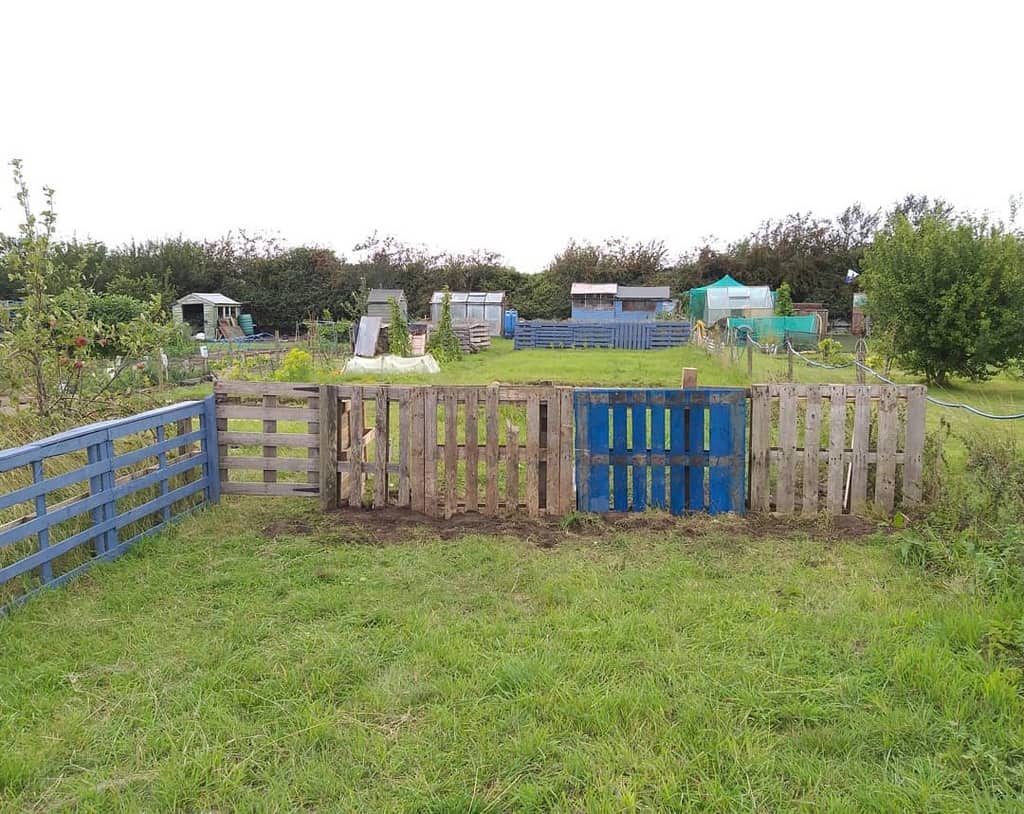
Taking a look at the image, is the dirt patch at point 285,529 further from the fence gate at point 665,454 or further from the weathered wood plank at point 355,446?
the fence gate at point 665,454

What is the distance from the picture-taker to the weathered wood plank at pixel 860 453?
5.73m

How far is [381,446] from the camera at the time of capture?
19.9 feet

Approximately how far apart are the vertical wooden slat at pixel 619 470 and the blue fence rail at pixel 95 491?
3.47 meters

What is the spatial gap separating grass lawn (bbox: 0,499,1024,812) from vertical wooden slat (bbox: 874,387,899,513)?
1054 millimetres

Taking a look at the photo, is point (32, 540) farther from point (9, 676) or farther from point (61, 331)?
point (61, 331)

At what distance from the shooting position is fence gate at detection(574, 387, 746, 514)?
19.0 ft

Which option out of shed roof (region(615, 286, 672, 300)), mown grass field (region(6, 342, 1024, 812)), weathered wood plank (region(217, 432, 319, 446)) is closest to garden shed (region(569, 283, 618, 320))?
shed roof (region(615, 286, 672, 300))

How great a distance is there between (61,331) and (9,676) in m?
4.53

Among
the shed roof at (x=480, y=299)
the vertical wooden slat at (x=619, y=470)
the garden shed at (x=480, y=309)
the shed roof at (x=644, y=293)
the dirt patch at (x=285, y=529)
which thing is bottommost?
the dirt patch at (x=285, y=529)

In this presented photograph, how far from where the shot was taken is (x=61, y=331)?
6805 millimetres

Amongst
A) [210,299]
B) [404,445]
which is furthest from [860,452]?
[210,299]

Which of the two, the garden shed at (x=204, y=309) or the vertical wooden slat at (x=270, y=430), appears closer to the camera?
the vertical wooden slat at (x=270, y=430)

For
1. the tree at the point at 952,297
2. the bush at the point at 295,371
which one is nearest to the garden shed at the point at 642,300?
the tree at the point at 952,297

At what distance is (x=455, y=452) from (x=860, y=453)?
328 centimetres
